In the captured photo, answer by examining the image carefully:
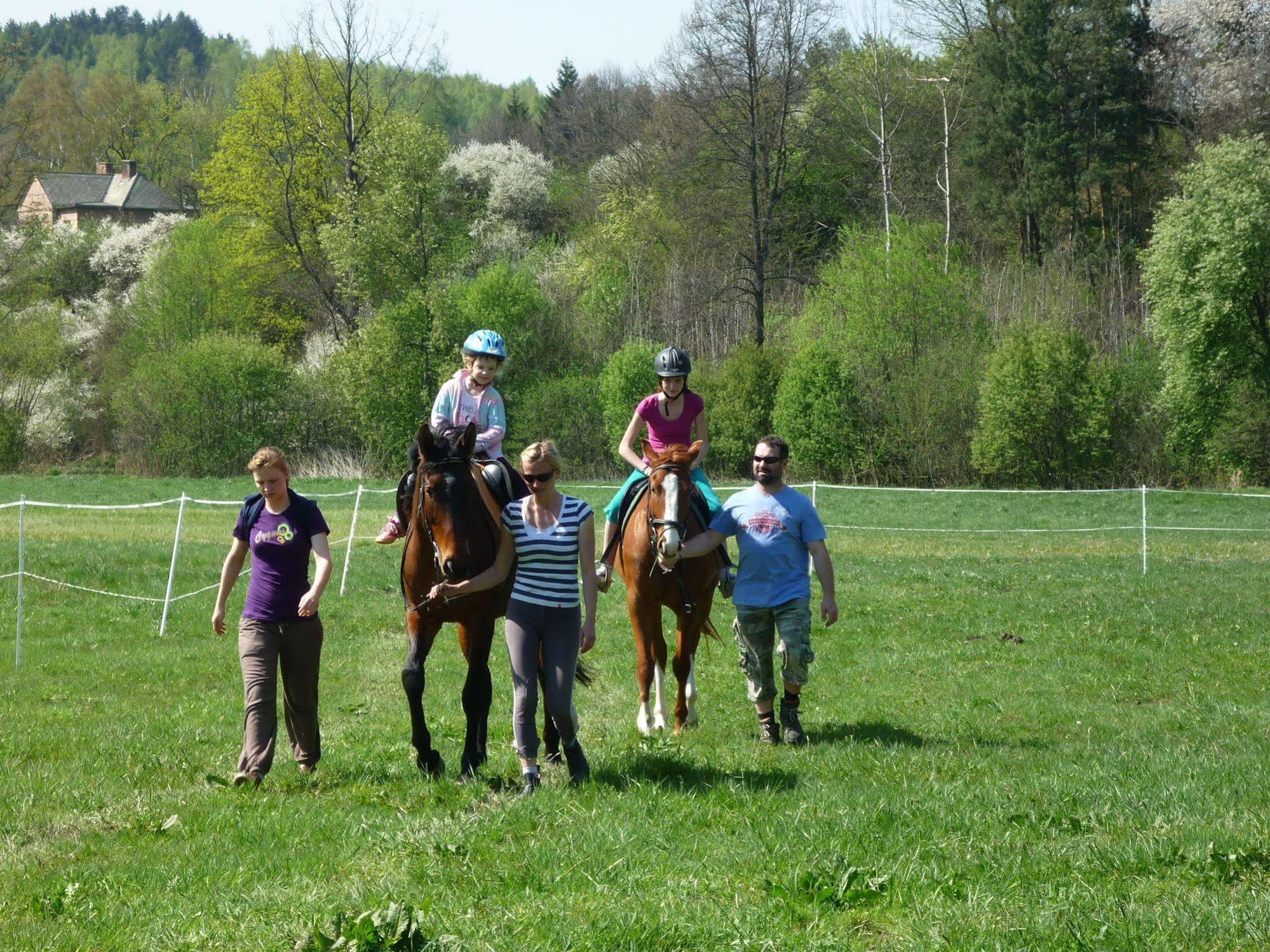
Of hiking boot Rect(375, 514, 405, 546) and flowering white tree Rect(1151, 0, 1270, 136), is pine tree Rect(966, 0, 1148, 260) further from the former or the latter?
hiking boot Rect(375, 514, 405, 546)

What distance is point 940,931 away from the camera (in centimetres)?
479

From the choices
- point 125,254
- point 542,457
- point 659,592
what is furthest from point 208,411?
point 542,457

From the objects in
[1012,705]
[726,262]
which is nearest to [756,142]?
[726,262]

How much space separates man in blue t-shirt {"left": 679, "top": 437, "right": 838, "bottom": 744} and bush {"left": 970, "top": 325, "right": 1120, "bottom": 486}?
3272cm

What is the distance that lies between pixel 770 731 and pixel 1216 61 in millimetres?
48013

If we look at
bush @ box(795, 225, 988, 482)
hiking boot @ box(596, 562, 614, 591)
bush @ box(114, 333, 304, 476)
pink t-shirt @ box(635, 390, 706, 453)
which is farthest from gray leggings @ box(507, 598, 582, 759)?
bush @ box(114, 333, 304, 476)

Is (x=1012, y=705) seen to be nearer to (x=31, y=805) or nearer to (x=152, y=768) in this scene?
(x=152, y=768)

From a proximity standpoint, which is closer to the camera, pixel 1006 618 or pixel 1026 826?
pixel 1026 826

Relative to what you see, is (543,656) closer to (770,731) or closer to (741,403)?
(770,731)

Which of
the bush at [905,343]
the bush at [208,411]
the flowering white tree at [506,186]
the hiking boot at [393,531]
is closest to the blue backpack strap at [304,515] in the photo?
the hiking boot at [393,531]

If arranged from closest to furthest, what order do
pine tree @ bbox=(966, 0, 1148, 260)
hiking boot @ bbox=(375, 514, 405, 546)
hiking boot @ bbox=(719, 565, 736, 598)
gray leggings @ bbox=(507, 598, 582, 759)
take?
gray leggings @ bbox=(507, 598, 582, 759) < hiking boot @ bbox=(375, 514, 405, 546) < hiking boot @ bbox=(719, 565, 736, 598) < pine tree @ bbox=(966, 0, 1148, 260)

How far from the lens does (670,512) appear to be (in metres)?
8.75

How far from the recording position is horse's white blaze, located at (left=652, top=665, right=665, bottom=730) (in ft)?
31.6

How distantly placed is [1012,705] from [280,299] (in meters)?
60.0
